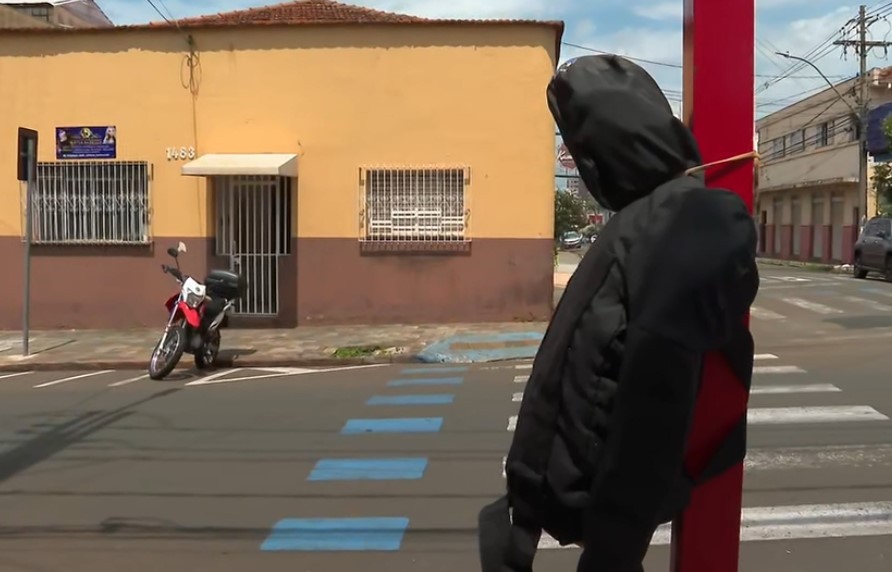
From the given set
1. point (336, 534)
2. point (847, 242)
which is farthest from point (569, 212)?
point (336, 534)

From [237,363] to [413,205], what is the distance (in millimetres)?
4324

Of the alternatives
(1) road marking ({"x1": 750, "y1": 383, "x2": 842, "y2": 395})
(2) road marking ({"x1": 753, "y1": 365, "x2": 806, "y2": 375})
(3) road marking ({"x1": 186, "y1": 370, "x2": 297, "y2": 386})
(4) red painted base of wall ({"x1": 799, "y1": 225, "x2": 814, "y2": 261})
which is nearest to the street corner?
(3) road marking ({"x1": 186, "y1": 370, "x2": 297, "y2": 386})

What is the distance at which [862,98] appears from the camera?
3359cm

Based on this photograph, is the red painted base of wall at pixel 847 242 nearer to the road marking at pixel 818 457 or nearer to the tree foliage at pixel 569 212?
the tree foliage at pixel 569 212

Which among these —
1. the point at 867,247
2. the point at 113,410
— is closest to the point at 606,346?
the point at 113,410

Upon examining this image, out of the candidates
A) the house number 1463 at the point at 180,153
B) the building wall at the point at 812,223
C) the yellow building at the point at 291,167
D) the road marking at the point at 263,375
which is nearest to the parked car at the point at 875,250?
the yellow building at the point at 291,167

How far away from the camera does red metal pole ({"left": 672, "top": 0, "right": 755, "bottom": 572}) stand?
2.05 metres

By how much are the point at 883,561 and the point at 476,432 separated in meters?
3.46

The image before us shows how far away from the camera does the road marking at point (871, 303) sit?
1603 cm

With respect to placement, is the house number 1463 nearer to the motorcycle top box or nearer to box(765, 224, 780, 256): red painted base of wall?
the motorcycle top box

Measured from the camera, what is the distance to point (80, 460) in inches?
267

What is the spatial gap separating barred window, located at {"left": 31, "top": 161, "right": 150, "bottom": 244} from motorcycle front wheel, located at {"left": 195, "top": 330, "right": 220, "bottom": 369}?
4.28 meters

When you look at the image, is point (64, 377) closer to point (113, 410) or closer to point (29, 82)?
point (113, 410)

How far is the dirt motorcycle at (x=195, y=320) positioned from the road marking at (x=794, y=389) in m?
6.46
